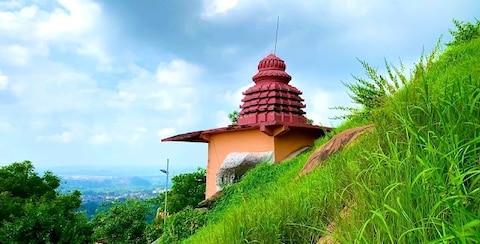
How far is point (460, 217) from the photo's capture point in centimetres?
150

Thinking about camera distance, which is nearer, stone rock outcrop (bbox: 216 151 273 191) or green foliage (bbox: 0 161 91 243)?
stone rock outcrop (bbox: 216 151 273 191)

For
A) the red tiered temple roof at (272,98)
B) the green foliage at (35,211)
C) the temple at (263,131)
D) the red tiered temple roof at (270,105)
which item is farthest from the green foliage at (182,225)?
the green foliage at (35,211)

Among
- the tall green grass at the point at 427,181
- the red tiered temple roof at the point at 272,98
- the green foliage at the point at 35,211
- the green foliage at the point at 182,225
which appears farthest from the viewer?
the green foliage at the point at 35,211

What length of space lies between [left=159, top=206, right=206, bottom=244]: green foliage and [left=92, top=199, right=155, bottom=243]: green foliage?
6.51 meters

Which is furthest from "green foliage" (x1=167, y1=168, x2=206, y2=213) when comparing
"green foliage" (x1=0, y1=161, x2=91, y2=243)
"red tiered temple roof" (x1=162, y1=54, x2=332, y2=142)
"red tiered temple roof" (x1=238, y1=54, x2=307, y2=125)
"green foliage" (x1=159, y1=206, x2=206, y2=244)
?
"green foliage" (x1=159, y1=206, x2=206, y2=244)

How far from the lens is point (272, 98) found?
9070mm

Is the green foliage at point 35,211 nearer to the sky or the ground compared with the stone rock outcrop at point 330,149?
nearer to the ground

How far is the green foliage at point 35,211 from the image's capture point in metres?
10.2

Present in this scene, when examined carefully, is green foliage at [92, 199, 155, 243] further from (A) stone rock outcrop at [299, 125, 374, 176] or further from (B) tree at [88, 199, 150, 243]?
(A) stone rock outcrop at [299, 125, 374, 176]

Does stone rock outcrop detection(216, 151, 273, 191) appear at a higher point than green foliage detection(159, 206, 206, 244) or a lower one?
higher

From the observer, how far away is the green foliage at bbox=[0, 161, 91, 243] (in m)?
10.2

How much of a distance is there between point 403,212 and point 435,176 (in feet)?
0.64

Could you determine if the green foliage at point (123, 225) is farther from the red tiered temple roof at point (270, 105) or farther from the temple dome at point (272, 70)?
the temple dome at point (272, 70)

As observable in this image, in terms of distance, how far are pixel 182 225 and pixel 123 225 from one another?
7376 mm
